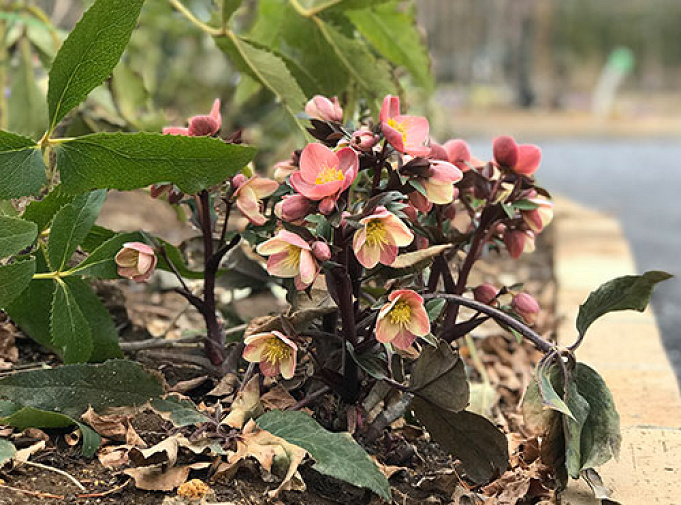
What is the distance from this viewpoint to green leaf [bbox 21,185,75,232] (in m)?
1.05

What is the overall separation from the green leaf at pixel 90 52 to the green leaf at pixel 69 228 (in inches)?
3.9

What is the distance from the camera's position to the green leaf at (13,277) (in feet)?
3.08

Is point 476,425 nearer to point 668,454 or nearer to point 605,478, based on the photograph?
point 605,478

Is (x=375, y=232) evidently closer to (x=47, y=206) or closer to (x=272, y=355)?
(x=272, y=355)

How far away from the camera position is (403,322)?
869 millimetres

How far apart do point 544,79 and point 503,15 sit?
3.77m

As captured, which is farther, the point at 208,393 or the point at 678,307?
the point at 678,307

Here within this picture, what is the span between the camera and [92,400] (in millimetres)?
968

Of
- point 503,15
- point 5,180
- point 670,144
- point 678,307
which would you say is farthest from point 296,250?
point 503,15

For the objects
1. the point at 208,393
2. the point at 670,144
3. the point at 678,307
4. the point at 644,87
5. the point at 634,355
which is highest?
the point at 208,393

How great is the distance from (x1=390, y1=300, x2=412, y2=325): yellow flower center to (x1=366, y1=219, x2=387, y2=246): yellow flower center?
60 millimetres

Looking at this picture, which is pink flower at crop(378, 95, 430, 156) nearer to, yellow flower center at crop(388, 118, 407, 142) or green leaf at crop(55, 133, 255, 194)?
yellow flower center at crop(388, 118, 407, 142)

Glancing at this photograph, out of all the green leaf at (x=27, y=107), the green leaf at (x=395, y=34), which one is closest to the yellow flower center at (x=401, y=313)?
the green leaf at (x=395, y=34)

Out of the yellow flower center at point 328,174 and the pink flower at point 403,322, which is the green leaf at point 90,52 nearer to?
the yellow flower center at point 328,174
